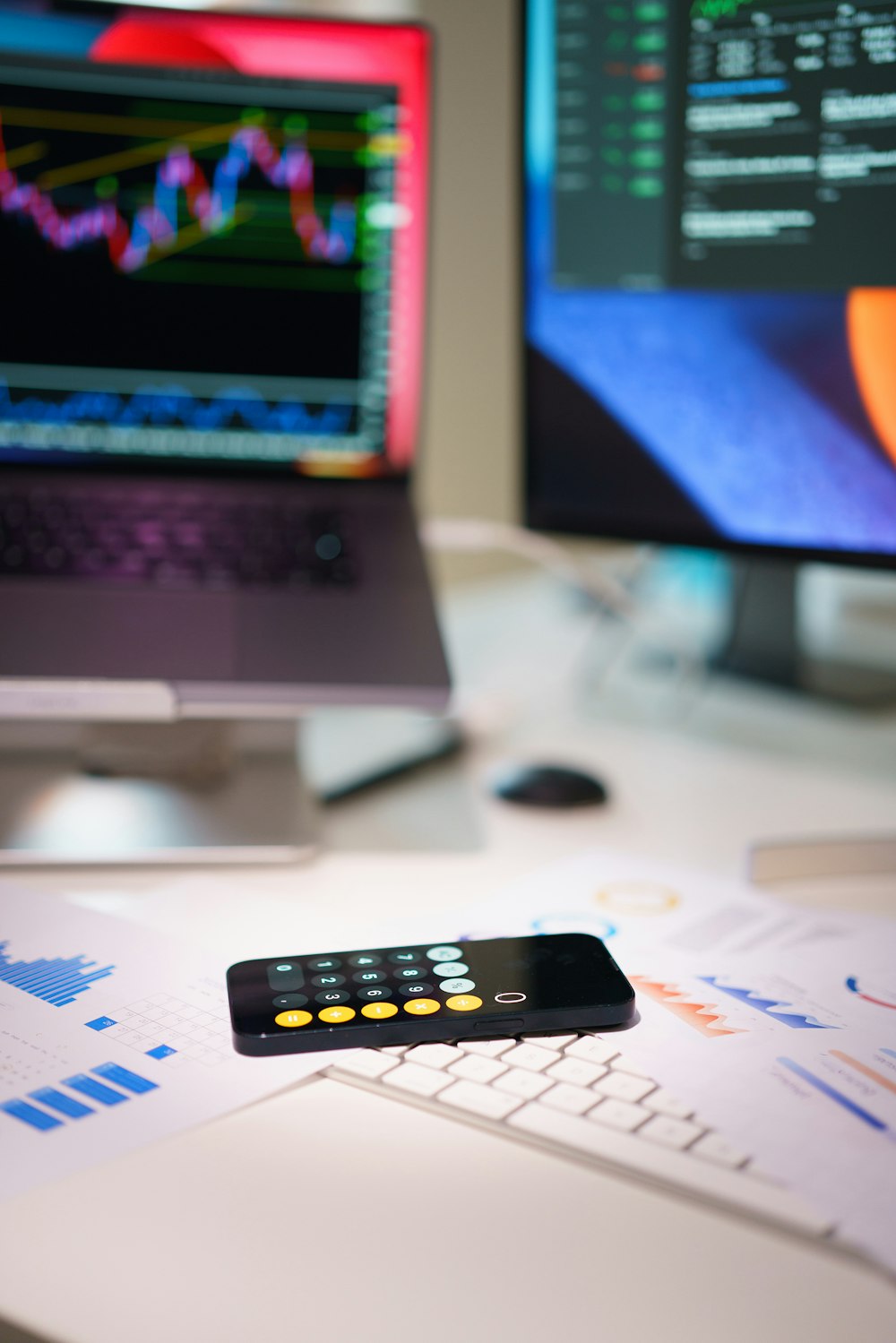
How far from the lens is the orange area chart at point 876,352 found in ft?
2.15

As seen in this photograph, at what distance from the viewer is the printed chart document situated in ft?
1.24

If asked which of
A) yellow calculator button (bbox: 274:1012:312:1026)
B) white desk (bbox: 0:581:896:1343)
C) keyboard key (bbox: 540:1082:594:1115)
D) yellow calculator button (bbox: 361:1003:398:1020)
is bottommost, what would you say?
white desk (bbox: 0:581:896:1343)

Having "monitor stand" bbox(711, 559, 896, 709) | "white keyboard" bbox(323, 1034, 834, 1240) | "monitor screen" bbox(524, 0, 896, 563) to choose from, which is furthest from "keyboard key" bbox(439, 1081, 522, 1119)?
"monitor stand" bbox(711, 559, 896, 709)

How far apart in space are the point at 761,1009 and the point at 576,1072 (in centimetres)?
9

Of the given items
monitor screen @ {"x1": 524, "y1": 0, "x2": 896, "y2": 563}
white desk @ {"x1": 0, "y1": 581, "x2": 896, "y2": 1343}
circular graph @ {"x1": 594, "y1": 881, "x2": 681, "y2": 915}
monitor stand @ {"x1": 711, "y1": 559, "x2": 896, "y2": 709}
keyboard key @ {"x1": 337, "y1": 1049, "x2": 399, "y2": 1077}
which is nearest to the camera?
white desk @ {"x1": 0, "y1": 581, "x2": 896, "y2": 1343}

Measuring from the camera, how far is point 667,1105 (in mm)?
403

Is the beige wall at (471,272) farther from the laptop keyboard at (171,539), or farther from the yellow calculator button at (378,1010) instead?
the yellow calculator button at (378,1010)

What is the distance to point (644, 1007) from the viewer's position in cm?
47

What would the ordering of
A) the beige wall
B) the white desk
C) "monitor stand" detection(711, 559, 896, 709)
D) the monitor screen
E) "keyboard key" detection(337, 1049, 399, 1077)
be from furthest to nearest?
the beige wall
"monitor stand" detection(711, 559, 896, 709)
the monitor screen
"keyboard key" detection(337, 1049, 399, 1077)
the white desk

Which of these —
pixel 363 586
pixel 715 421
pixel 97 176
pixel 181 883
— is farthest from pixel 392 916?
pixel 97 176

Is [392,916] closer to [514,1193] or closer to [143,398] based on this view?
[514,1193]

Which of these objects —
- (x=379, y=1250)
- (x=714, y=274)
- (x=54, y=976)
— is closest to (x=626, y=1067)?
(x=379, y=1250)

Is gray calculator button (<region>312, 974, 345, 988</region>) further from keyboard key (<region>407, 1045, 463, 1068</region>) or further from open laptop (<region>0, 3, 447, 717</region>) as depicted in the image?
open laptop (<region>0, 3, 447, 717</region>)

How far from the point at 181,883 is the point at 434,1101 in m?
0.22
